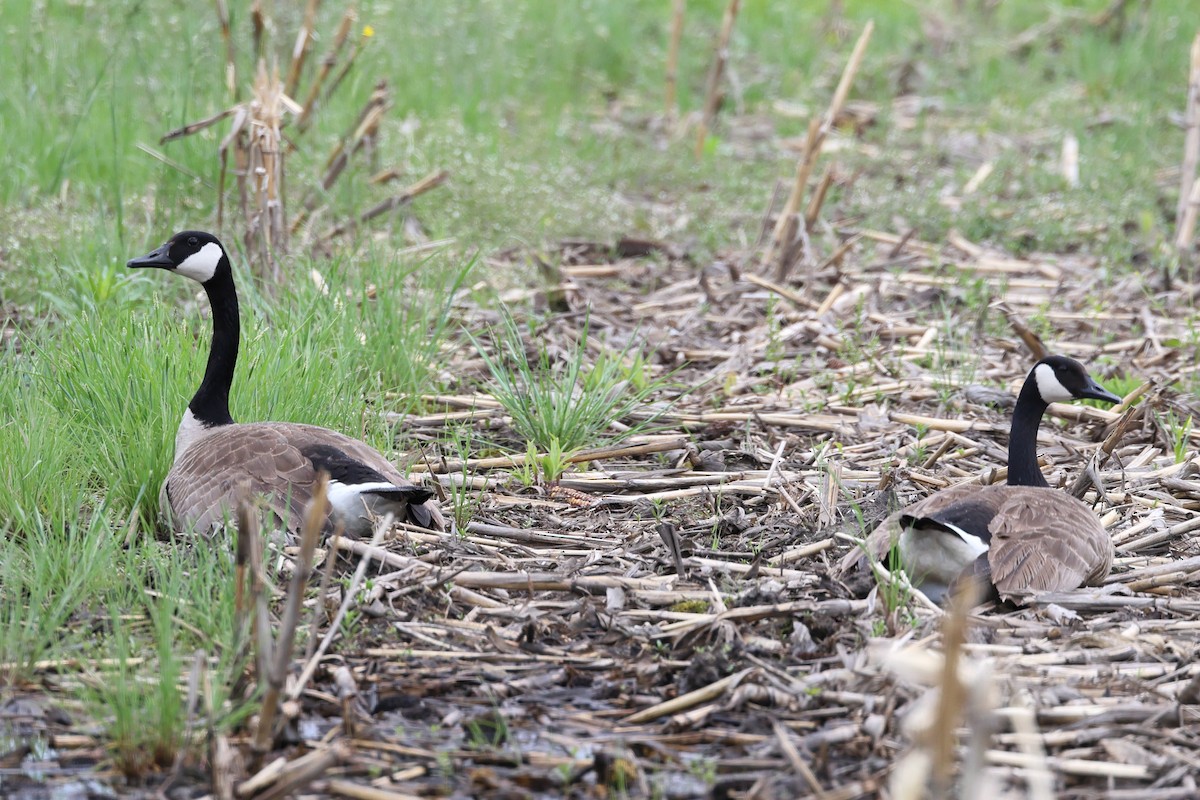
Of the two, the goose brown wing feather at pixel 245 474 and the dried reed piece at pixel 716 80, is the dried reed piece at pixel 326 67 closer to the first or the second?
the dried reed piece at pixel 716 80

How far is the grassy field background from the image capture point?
4258 mm

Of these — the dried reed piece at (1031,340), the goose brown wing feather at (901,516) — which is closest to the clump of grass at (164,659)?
the goose brown wing feather at (901,516)

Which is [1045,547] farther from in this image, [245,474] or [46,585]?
[46,585]

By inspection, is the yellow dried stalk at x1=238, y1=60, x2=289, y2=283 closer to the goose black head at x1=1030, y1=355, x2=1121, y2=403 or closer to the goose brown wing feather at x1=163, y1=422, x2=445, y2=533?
the goose brown wing feather at x1=163, y1=422, x2=445, y2=533

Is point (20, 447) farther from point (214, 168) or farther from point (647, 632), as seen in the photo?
point (214, 168)

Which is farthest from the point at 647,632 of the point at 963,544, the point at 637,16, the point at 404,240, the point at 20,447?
the point at 637,16

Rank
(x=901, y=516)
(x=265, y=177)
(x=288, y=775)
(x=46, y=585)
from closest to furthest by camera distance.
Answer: (x=288, y=775) → (x=46, y=585) → (x=901, y=516) → (x=265, y=177)

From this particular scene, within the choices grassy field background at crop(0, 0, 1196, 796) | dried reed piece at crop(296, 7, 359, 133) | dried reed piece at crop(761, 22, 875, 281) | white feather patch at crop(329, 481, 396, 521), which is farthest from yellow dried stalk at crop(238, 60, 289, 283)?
dried reed piece at crop(761, 22, 875, 281)

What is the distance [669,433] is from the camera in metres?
6.22

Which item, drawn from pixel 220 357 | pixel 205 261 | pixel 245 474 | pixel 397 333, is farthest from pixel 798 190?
pixel 245 474

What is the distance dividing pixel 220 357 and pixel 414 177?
14.0 feet

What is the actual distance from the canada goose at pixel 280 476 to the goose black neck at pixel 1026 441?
2.04 meters

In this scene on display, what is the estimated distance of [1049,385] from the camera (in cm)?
502

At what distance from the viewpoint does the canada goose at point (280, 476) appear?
4492 millimetres
